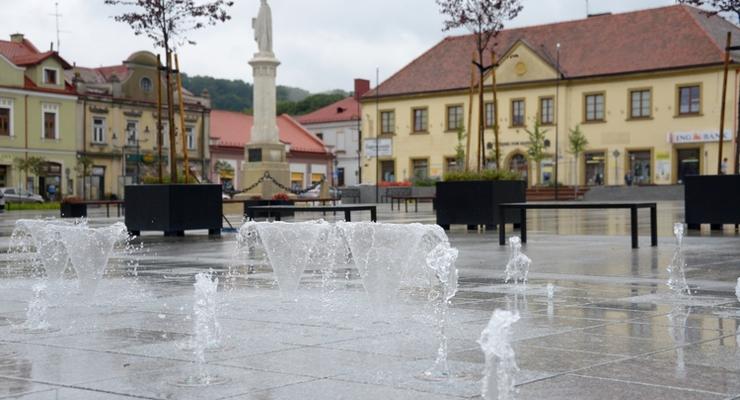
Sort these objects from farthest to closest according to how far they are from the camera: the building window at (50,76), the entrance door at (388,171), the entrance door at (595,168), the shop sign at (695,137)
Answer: the entrance door at (388,171) → the entrance door at (595,168) → the building window at (50,76) → the shop sign at (695,137)

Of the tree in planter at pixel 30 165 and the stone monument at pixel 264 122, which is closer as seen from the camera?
the stone monument at pixel 264 122

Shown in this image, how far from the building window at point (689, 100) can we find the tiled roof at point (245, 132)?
31.9 m

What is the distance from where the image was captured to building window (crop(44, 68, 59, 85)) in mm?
65875

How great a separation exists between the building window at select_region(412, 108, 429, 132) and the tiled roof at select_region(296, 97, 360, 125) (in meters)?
16.4

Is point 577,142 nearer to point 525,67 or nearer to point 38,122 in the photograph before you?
point 525,67

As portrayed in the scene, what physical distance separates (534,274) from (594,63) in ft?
187

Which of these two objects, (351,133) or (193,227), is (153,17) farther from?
(351,133)

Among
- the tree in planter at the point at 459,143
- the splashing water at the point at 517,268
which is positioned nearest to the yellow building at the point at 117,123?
the tree in planter at the point at 459,143

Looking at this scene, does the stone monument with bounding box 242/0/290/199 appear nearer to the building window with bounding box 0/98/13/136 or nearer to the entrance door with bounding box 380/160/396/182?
the building window with bounding box 0/98/13/136

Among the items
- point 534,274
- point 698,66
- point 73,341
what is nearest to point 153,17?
point 534,274

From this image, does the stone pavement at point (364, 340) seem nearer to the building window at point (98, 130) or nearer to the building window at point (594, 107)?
the building window at point (594, 107)

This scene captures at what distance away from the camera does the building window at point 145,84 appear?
71.8m

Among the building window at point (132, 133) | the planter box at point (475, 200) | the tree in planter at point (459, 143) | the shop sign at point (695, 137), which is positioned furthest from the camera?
the building window at point (132, 133)

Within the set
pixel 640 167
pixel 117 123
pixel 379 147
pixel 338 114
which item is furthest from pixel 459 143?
pixel 338 114
